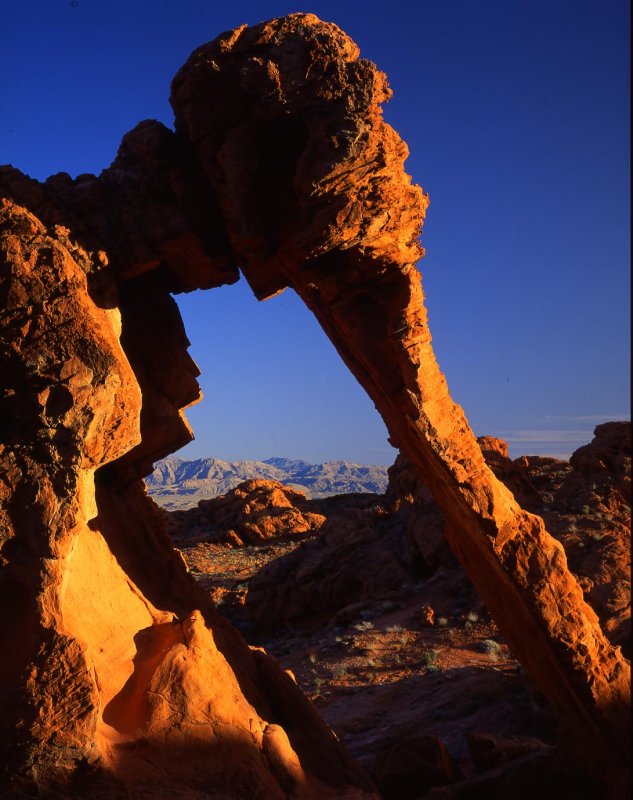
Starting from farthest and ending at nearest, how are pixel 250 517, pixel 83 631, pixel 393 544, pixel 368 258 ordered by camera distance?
pixel 250 517, pixel 393 544, pixel 368 258, pixel 83 631

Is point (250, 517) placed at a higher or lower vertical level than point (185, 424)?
lower

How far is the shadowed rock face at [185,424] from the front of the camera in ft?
22.4

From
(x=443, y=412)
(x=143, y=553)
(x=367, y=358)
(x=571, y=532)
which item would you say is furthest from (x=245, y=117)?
(x=571, y=532)

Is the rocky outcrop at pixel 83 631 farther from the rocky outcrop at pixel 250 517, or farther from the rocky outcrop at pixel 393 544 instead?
the rocky outcrop at pixel 250 517

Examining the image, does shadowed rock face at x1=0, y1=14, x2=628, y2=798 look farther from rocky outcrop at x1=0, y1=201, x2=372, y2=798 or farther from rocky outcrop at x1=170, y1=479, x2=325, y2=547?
rocky outcrop at x1=170, y1=479, x2=325, y2=547

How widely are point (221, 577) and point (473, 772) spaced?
69.3 ft

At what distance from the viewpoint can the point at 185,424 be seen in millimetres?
11031

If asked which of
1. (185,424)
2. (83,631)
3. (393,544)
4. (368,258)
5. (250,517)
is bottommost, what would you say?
(83,631)

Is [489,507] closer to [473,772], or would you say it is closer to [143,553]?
[473,772]

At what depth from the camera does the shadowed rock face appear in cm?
682

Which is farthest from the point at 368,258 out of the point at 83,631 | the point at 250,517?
the point at 250,517

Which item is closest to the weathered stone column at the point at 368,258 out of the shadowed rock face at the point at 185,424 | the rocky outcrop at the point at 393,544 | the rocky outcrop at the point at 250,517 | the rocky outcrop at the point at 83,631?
the shadowed rock face at the point at 185,424

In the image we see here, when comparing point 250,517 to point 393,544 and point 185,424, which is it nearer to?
point 393,544

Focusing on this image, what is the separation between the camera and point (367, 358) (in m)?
10.3
